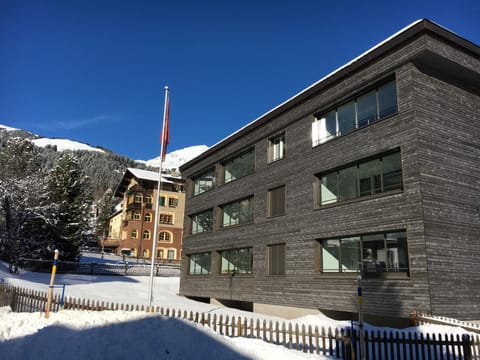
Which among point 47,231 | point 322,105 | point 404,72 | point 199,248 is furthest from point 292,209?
point 47,231

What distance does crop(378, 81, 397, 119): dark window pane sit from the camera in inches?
746

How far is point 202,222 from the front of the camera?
116ft

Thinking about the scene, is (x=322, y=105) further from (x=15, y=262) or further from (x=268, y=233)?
(x=15, y=262)

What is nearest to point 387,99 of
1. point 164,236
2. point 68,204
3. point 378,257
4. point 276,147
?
point 378,257

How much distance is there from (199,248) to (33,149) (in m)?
24.1

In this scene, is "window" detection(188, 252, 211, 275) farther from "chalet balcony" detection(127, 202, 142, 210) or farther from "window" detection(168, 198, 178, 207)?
"chalet balcony" detection(127, 202, 142, 210)

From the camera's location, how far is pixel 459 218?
1742cm

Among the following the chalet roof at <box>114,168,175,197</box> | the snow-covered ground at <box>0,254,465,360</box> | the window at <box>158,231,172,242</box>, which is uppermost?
the chalet roof at <box>114,168,175,197</box>

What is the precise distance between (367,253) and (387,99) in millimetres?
7238

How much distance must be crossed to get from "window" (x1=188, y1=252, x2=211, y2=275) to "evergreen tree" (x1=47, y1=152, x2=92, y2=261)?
1519cm

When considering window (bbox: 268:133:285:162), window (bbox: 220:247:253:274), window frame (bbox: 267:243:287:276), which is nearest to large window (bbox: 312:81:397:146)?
window (bbox: 268:133:285:162)

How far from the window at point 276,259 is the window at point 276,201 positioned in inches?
82.1

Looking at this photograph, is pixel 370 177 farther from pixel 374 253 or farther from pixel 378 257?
pixel 378 257

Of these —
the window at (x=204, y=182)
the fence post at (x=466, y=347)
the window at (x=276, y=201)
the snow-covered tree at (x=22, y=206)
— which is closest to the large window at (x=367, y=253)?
the window at (x=276, y=201)
